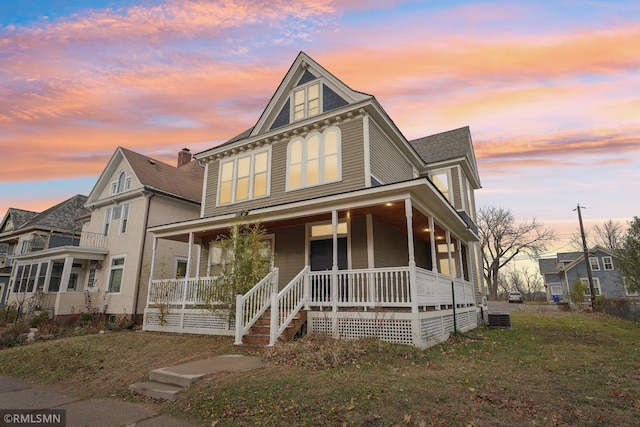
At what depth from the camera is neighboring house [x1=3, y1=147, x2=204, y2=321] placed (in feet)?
56.9

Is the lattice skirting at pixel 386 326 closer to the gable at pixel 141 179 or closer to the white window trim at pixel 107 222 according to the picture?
the gable at pixel 141 179

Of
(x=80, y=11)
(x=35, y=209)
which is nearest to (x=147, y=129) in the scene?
(x=80, y=11)

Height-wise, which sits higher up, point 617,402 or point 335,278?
point 335,278

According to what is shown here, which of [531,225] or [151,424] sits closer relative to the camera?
[151,424]

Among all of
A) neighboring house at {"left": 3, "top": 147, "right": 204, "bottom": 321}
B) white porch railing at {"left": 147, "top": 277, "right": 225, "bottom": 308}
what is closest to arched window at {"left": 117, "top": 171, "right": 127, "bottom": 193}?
neighboring house at {"left": 3, "top": 147, "right": 204, "bottom": 321}

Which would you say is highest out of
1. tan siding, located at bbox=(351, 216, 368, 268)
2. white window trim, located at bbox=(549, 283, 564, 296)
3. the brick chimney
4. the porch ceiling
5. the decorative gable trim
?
the brick chimney

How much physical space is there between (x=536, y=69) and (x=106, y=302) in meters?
22.5

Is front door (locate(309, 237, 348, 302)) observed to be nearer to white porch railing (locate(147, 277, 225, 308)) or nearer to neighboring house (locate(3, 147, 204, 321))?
white porch railing (locate(147, 277, 225, 308))

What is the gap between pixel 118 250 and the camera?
18.4 meters

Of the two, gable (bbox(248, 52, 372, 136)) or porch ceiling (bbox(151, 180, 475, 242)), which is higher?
gable (bbox(248, 52, 372, 136))

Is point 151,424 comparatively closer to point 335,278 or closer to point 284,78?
point 335,278

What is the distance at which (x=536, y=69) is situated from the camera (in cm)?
1239

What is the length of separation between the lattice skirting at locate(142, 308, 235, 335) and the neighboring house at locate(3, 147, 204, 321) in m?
4.40

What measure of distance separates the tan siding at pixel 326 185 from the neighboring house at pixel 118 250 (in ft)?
17.2
